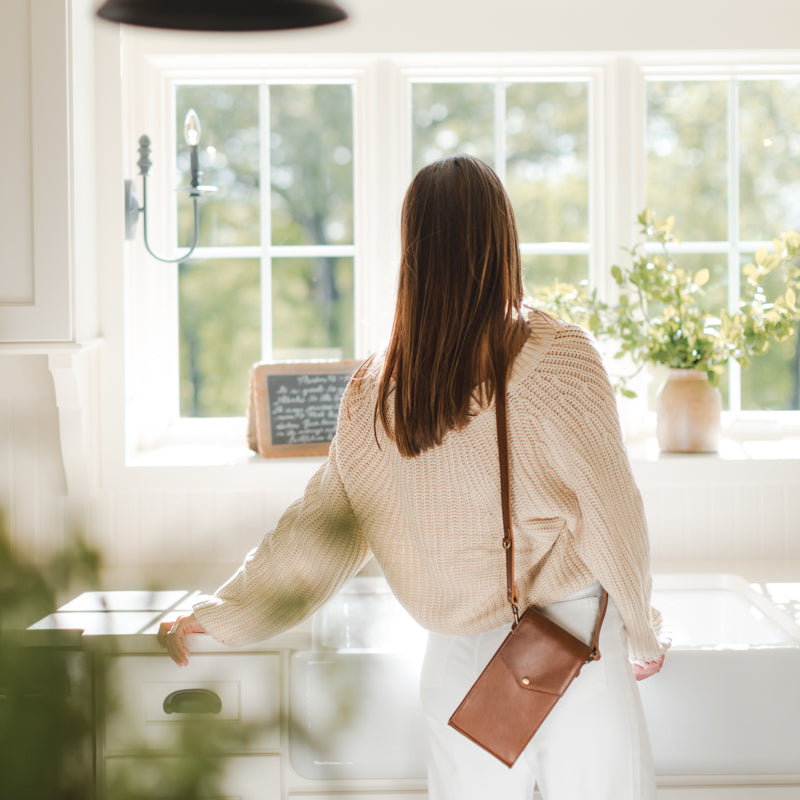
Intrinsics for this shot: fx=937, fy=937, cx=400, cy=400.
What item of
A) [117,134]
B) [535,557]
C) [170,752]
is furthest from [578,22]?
[170,752]

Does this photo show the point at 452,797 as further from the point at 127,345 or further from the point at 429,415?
the point at 127,345

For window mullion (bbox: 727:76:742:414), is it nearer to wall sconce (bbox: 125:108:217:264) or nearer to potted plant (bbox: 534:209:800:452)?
potted plant (bbox: 534:209:800:452)

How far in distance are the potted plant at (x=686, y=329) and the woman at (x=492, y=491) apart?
0.90 meters

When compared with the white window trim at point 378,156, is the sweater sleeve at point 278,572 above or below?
below

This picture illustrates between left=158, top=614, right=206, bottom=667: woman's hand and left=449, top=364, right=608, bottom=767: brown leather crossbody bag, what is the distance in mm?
405

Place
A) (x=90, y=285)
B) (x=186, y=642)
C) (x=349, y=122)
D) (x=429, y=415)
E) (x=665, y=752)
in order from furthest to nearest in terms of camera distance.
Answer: (x=349, y=122), (x=90, y=285), (x=665, y=752), (x=186, y=642), (x=429, y=415)

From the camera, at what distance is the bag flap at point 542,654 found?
123 centimetres

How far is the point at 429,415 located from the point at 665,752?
780mm

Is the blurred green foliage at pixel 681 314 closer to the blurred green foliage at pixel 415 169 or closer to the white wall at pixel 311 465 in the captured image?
the blurred green foliage at pixel 415 169

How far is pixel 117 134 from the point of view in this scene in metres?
2.02

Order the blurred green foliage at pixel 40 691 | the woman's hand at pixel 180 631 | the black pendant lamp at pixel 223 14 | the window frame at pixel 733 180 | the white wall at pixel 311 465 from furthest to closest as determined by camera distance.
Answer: the window frame at pixel 733 180, the white wall at pixel 311 465, the woman's hand at pixel 180 631, the black pendant lamp at pixel 223 14, the blurred green foliage at pixel 40 691

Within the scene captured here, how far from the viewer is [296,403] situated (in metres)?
2.15

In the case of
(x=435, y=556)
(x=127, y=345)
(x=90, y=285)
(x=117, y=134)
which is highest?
(x=117, y=134)

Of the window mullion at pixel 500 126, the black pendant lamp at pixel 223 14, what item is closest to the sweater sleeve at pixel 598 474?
the black pendant lamp at pixel 223 14
